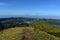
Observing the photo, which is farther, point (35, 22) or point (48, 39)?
point (35, 22)

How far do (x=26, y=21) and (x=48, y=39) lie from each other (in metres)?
3.83

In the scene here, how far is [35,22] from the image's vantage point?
13.3m

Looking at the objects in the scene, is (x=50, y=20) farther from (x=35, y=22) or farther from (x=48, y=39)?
(x=48, y=39)

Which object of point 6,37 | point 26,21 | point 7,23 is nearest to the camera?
point 6,37

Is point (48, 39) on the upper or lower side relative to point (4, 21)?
lower

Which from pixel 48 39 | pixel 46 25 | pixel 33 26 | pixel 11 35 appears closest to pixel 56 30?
pixel 46 25

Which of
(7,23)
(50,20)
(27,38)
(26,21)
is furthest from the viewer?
(50,20)

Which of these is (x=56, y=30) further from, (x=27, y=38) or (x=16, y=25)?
(x=27, y=38)

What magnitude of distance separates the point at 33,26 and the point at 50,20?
2.33 meters

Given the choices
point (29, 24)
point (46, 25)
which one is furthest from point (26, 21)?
point (46, 25)

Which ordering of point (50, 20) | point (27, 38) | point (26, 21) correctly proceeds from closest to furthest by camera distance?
point (27, 38), point (26, 21), point (50, 20)

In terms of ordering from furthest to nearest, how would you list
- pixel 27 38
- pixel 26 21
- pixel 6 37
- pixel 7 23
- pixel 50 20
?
pixel 50 20 < pixel 26 21 < pixel 7 23 < pixel 6 37 < pixel 27 38

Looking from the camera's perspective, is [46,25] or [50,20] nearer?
[46,25]

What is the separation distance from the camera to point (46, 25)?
42.2 feet
